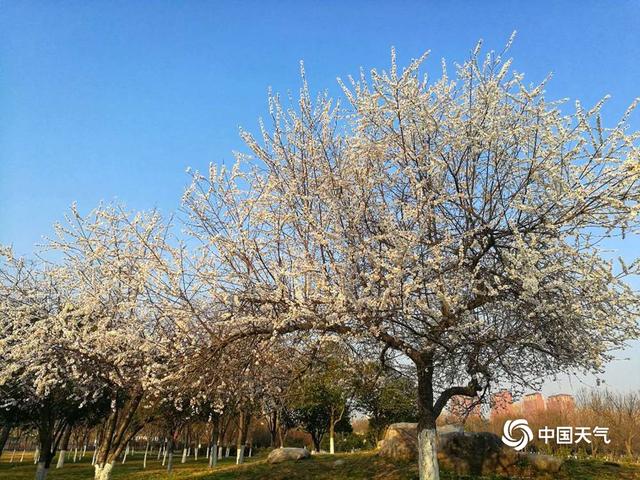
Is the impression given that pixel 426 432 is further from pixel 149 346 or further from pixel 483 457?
pixel 483 457

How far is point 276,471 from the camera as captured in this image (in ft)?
59.7

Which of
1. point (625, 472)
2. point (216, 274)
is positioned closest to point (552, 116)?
point (216, 274)

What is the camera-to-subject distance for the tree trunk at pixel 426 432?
8922 millimetres

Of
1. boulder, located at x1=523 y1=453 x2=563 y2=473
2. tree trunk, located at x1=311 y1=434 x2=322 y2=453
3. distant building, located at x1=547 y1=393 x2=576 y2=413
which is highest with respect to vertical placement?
distant building, located at x1=547 y1=393 x2=576 y2=413

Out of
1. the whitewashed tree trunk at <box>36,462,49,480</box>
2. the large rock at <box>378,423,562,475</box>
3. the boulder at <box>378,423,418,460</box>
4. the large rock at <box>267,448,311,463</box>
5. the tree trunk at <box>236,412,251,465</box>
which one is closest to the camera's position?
the large rock at <box>378,423,562,475</box>

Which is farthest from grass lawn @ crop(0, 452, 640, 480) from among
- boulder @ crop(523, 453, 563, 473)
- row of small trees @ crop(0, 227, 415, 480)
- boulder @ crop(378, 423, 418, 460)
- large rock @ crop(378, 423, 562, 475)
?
row of small trees @ crop(0, 227, 415, 480)

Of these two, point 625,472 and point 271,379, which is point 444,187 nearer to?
point 271,379

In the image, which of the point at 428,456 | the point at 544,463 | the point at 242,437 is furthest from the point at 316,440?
the point at 428,456

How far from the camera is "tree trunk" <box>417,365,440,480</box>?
8922 millimetres

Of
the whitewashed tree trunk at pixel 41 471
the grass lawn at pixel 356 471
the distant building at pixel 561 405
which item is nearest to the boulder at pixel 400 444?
the grass lawn at pixel 356 471

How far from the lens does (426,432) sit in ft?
30.1

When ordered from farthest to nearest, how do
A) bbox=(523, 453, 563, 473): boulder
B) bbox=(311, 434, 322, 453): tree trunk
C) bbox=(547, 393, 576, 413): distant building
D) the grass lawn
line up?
bbox=(311, 434, 322, 453): tree trunk
bbox=(547, 393, 576, 413): distant building
bbox=(523, 453, 563, 473): boulder
the grass lawn

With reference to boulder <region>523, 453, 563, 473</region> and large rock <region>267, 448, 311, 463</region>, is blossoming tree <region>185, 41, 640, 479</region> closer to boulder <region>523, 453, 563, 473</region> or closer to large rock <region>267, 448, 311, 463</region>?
boulder <region>523, 453, 563, 473</region>

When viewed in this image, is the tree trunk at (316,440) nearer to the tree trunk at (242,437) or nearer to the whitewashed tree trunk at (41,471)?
the tree trunk at (242,437)
